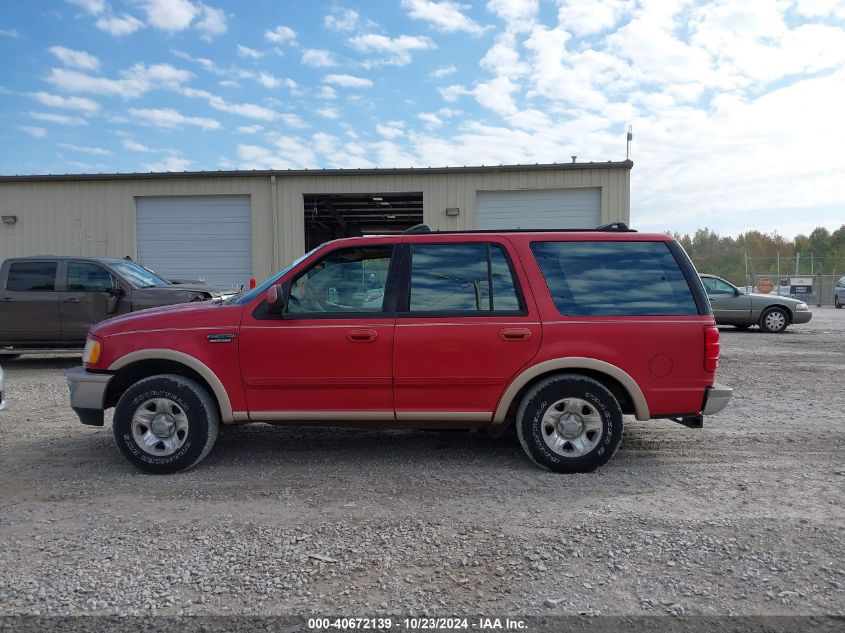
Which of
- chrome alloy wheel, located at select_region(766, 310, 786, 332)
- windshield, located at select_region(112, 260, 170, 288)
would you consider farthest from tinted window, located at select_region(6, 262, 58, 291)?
chrome alloy wheel, located at select_region(766, 310, 786, 332)

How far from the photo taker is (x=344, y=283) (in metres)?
4.62

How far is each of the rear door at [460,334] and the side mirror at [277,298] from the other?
2.85 ft

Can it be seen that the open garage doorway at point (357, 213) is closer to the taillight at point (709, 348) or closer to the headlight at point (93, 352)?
the headlight at point (93, 352)

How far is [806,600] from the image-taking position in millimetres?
2777

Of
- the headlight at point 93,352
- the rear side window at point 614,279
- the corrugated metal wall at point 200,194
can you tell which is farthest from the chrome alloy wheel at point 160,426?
the corrugated metal wall at point 200,194

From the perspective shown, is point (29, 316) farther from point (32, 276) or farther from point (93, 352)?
point (93, 352)

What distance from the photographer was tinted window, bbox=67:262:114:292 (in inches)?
382

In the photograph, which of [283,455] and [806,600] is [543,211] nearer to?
[283,455]

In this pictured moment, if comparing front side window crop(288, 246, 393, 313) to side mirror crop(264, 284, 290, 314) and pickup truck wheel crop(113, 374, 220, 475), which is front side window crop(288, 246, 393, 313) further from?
pickup truck wheel crop(113, 374, 220, 475)

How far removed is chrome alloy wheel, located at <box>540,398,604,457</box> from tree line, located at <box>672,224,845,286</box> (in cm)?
4135

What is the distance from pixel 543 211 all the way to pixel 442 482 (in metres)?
13.7

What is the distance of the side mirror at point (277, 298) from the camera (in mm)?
4383

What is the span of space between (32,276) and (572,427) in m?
9.40

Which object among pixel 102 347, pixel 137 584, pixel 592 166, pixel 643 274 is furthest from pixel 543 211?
pixel 137 584
